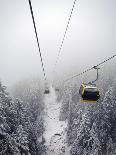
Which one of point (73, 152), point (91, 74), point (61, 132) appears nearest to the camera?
point (73, 152)

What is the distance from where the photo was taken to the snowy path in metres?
48.7

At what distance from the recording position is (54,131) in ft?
189

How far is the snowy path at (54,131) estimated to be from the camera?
4871 centimetres

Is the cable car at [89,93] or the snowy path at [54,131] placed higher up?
the cable car at [89,93]

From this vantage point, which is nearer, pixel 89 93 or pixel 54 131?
pixel 89 93

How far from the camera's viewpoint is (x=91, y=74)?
98.3 meters

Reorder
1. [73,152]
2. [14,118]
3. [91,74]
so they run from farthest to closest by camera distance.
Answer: [91,74] → [73,152] → [14,118]

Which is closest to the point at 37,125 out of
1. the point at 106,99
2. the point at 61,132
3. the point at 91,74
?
the point at 61,132

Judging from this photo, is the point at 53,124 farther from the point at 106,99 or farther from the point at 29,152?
the point at 29,152

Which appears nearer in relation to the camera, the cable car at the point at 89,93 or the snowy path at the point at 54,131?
the cable car at the point at 89,93

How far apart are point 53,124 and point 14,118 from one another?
90.2ft

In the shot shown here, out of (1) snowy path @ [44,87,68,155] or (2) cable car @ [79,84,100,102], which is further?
(1) snowy path @ [44,87,68,155]

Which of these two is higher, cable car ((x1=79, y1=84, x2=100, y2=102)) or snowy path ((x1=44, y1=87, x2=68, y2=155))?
cable car ((x1=79, y1=84, x2=100, y2=102))

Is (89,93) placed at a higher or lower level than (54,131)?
higher
